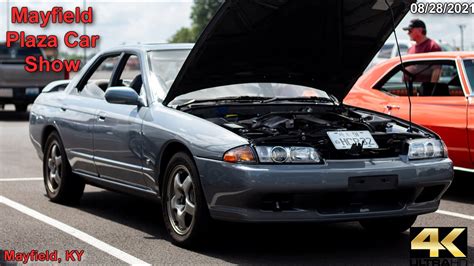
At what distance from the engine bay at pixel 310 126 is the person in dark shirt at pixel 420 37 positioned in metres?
4.83

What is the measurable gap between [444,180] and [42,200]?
159 inches

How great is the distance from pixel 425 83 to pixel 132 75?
3311 mm

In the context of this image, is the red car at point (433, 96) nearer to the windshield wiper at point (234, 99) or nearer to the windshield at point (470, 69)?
the windshield at point (470, 69)

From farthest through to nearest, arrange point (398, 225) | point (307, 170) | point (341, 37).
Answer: point (341, 37) < point (398, 225) < point (307, 170)

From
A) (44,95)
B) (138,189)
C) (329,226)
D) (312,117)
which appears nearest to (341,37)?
(312,117)

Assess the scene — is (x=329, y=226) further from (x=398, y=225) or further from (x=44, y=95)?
(x=44, y=95)

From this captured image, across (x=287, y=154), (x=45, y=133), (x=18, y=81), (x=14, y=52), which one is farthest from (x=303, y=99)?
(x=14, y=52)

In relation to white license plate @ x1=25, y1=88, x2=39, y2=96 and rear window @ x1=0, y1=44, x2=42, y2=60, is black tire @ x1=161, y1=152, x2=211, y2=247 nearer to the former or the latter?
white license plate @ x1=25, y1=88, x2=39, y2=96

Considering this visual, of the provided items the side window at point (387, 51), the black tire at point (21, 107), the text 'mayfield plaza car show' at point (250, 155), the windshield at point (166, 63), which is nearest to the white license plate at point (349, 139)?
the text 'mayfield plaza car show' at point (250, 155)

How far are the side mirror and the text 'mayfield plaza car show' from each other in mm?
15

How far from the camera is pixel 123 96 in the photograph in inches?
271

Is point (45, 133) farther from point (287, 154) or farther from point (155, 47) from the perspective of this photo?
point (287, 154)

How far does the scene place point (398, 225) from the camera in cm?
679

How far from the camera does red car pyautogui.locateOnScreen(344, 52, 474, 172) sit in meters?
8.63
